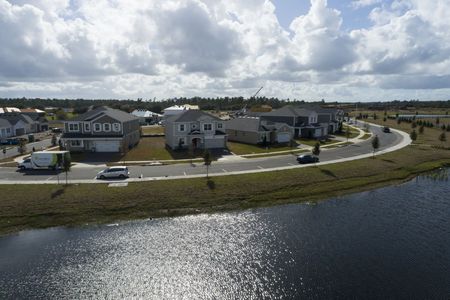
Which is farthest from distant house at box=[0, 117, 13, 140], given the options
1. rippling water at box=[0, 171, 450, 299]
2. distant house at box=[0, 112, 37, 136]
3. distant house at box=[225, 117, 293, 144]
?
rippling water at box=[0, 171, 450, 299]

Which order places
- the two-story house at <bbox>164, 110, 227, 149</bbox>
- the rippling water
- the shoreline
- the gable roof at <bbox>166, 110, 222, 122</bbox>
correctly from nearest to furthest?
the rippling water, the shoreline, the two-story house at <bbox>164, 110, 227, 149</bbox>, the gable roof at <bbox>166, 110, 222, 122</bbox>

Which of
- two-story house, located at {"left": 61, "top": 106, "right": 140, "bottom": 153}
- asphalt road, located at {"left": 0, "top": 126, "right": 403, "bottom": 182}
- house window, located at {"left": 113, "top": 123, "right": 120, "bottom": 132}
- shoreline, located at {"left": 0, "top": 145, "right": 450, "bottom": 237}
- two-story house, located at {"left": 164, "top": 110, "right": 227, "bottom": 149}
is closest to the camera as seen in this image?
shoreline, located at {"left": 0, "top": 145, "right": 450, "bottom": 237}

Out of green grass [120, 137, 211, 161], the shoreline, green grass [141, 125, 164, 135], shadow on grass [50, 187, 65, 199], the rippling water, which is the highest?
green grass [141, 125, 164, 135]

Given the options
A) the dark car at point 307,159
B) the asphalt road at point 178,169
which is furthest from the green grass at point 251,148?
the dark car at point 307,159

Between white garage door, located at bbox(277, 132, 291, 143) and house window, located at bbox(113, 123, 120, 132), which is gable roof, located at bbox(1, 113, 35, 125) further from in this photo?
white garage door, located at bbox(277, 132, 291, 143)

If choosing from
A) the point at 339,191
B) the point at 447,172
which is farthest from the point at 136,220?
the point at 447,172

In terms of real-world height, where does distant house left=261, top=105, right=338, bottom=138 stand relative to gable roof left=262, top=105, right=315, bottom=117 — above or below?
below

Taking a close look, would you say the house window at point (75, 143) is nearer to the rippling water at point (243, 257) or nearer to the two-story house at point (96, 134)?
the two-story house at point (96, 134)
